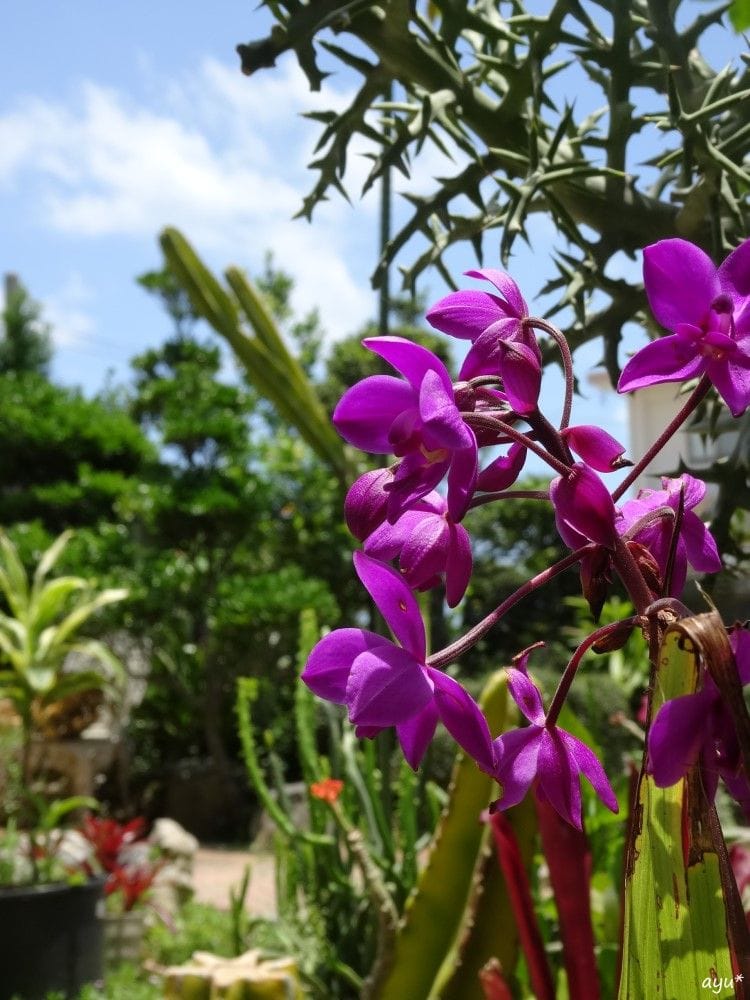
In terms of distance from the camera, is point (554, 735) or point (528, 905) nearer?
point (554, 735)

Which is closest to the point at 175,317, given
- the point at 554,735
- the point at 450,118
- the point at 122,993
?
the point at 122,993

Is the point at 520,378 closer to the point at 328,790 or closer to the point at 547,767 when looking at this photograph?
the point at 547,767

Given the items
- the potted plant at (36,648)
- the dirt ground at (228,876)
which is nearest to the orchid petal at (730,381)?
the potted plant at (36,648)

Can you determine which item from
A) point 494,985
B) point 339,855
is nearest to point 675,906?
point 494,985

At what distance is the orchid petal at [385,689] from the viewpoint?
1.34 feet

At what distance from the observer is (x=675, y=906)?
39 centimetres

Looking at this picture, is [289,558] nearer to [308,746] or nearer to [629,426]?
[629,426]

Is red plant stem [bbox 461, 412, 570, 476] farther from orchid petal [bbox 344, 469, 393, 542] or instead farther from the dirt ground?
the dirt ground

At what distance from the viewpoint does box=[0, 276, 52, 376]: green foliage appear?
15.4 m

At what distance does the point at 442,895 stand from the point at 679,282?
1.37m

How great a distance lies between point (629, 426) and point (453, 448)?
10197 millimetres

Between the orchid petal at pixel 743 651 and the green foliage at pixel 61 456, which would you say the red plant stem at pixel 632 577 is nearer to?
the orchid petal at pixel 743 651

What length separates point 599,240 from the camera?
110cm

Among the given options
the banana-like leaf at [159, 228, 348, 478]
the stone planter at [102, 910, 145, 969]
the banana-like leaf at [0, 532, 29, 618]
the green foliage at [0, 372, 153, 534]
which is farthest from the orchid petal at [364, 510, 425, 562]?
the green foliage at [0, 372, 153, 534]
